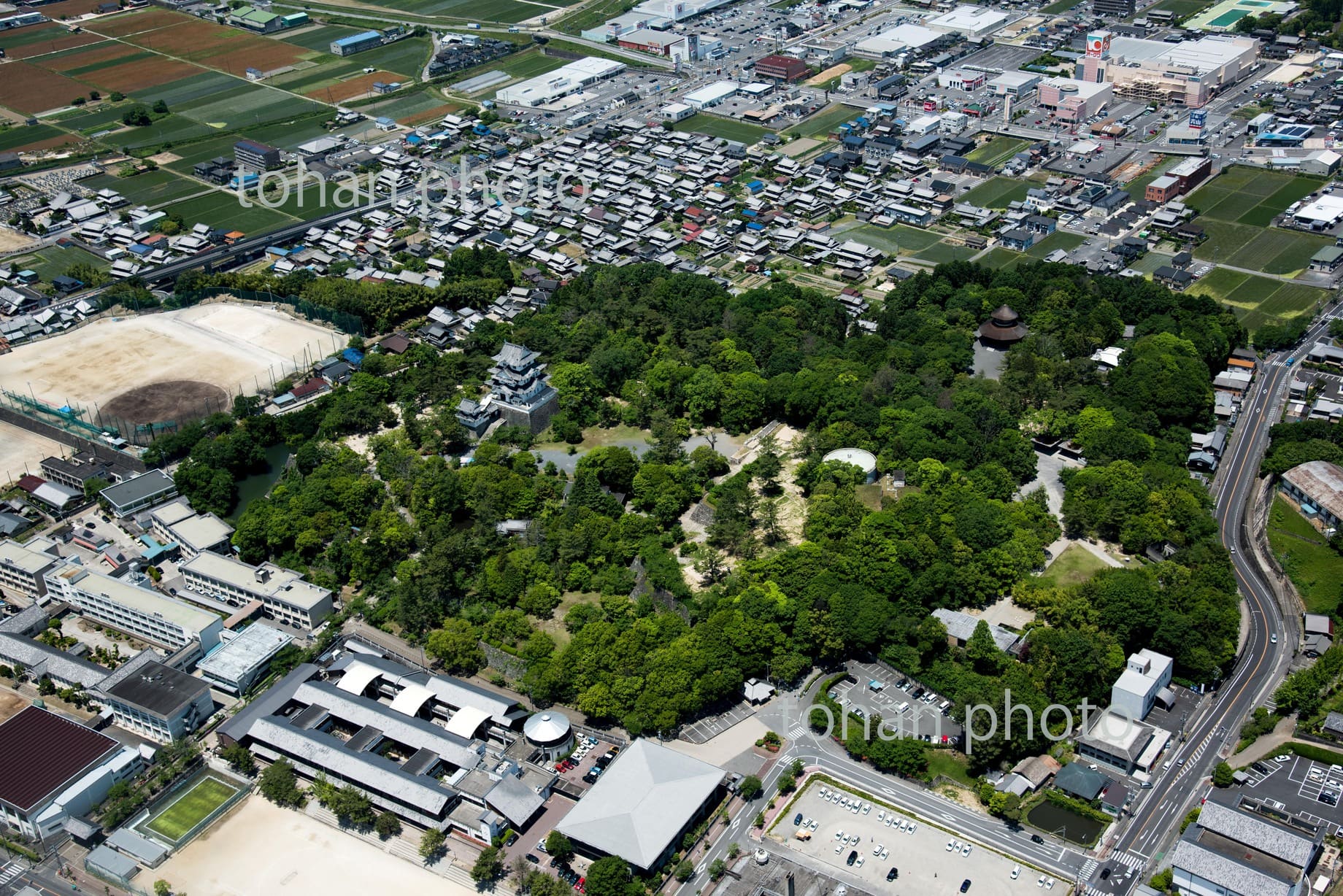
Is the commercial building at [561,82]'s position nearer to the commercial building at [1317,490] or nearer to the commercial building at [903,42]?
the commercial building at [903,42]

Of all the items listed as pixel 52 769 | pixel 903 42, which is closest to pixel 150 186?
pixel 52 769

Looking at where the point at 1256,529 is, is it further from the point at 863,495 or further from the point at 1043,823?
the point at 1043,823

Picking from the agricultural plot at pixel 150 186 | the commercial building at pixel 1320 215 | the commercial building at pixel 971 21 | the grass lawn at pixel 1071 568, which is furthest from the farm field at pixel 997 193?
the agricultural plot at pixel 150 186

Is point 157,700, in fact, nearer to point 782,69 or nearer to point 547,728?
point 547,728

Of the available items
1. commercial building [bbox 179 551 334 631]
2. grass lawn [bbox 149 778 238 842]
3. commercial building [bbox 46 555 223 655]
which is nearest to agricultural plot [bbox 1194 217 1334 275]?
commercial building [bbox 179 551 334 631]

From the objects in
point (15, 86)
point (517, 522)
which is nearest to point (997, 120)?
point (517, 522)

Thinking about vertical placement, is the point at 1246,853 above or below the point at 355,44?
below
